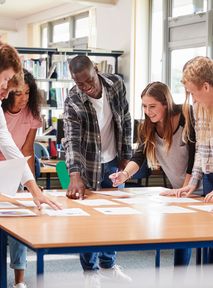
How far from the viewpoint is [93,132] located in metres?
2.95

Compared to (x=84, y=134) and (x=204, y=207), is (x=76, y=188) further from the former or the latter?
(x=204, y=207)

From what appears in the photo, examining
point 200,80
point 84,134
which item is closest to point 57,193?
point 84,134

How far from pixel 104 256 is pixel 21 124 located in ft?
2.91

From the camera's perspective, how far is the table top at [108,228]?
5.57 ft

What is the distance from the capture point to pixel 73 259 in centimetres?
431

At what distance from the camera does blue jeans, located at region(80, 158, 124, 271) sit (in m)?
2.77

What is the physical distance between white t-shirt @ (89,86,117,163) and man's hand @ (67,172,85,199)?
290 millimetres

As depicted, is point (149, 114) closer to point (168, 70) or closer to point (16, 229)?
point (16, 229)

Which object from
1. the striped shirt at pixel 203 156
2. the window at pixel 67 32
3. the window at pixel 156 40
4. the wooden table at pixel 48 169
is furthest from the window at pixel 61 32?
the striped shirt at pixel 203 156

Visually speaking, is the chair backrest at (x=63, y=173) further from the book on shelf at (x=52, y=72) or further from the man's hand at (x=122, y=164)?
the book on shelf at (x=52, y=72)

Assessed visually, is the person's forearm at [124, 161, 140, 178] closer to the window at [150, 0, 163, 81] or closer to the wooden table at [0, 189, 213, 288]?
the wooden table at [0, 189, 213, 288]

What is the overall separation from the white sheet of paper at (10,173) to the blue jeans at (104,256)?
69 centimetres

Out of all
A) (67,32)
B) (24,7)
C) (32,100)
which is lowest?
(32,100)

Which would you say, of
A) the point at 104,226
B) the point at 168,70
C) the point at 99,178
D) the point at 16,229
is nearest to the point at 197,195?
the point at 99,178
